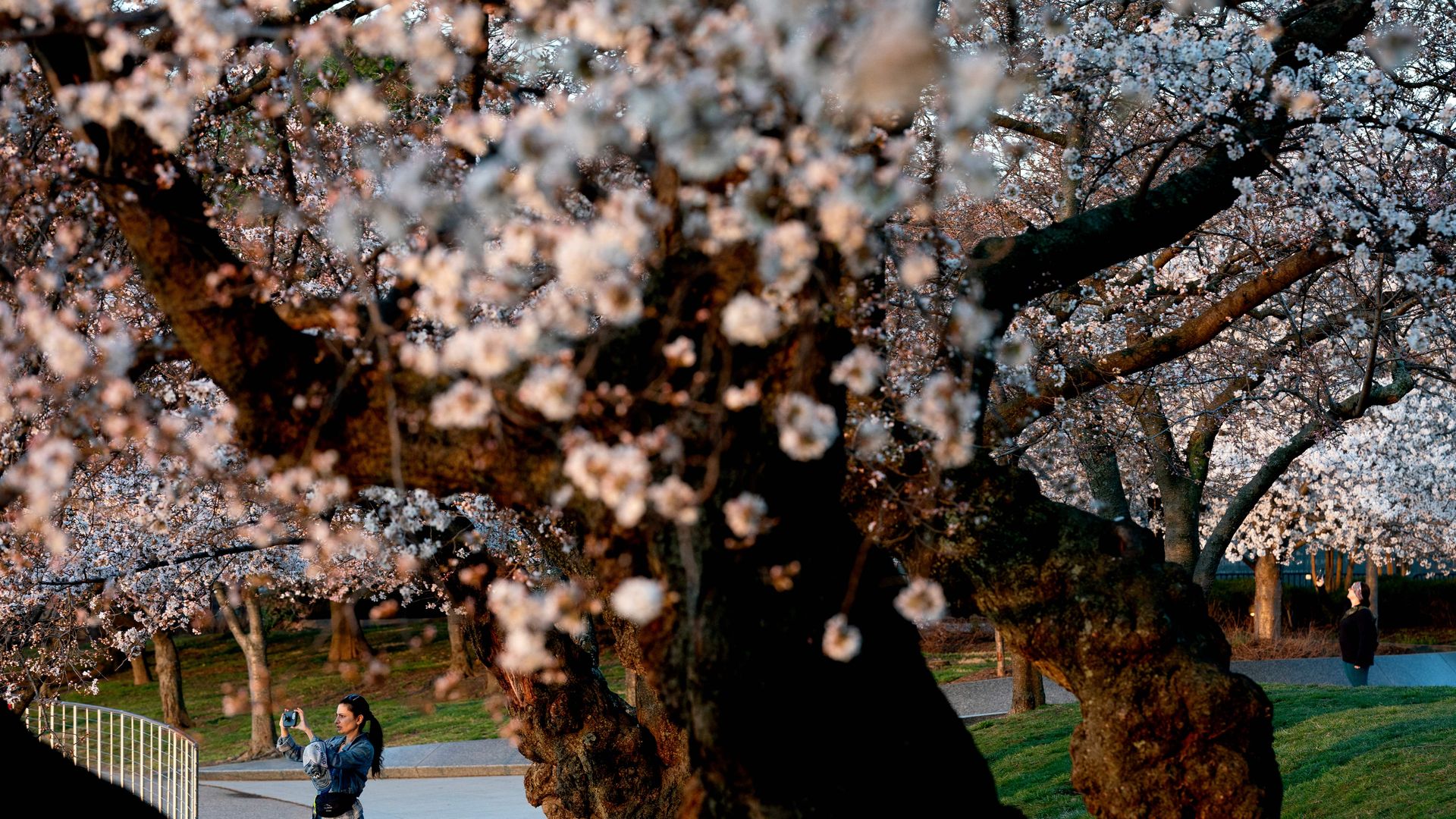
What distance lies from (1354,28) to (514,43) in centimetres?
653

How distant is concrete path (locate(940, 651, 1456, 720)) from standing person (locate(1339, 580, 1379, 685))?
10.2 ft

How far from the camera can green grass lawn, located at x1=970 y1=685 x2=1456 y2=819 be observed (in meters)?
9.59

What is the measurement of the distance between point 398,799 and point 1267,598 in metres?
19.4

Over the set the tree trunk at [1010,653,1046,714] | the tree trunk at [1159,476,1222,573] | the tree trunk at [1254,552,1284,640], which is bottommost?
the tree trunk at [1010,653,1046,714]

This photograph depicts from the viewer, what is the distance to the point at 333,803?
814 cm

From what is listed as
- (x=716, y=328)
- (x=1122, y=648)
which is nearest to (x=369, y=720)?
(x=1122, y=648)

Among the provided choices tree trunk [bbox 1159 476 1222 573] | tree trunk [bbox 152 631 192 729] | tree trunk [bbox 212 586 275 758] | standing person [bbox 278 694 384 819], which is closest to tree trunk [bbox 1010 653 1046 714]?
tree trunk [bbox 1159 476 1222 573]

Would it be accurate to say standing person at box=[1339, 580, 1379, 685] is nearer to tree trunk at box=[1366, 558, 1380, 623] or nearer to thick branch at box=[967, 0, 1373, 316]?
thick branch at box=[967, 0, 1373, 316]

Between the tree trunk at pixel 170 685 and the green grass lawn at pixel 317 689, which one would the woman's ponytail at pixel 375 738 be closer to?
the green grass lawn at pixel 317 689

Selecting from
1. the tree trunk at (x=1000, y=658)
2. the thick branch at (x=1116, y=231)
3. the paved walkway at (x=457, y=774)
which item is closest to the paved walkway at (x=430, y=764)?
the paved walkway at (x=457, y=774)

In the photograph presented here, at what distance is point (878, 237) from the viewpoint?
440cm

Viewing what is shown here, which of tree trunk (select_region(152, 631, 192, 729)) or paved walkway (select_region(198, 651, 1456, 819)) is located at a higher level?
tree trunk (select_region(152, 631, 192, 729))

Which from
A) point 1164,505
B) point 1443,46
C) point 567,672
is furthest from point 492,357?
point 1164,505

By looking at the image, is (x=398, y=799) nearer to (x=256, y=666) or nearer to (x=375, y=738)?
(x=375, y=738)
